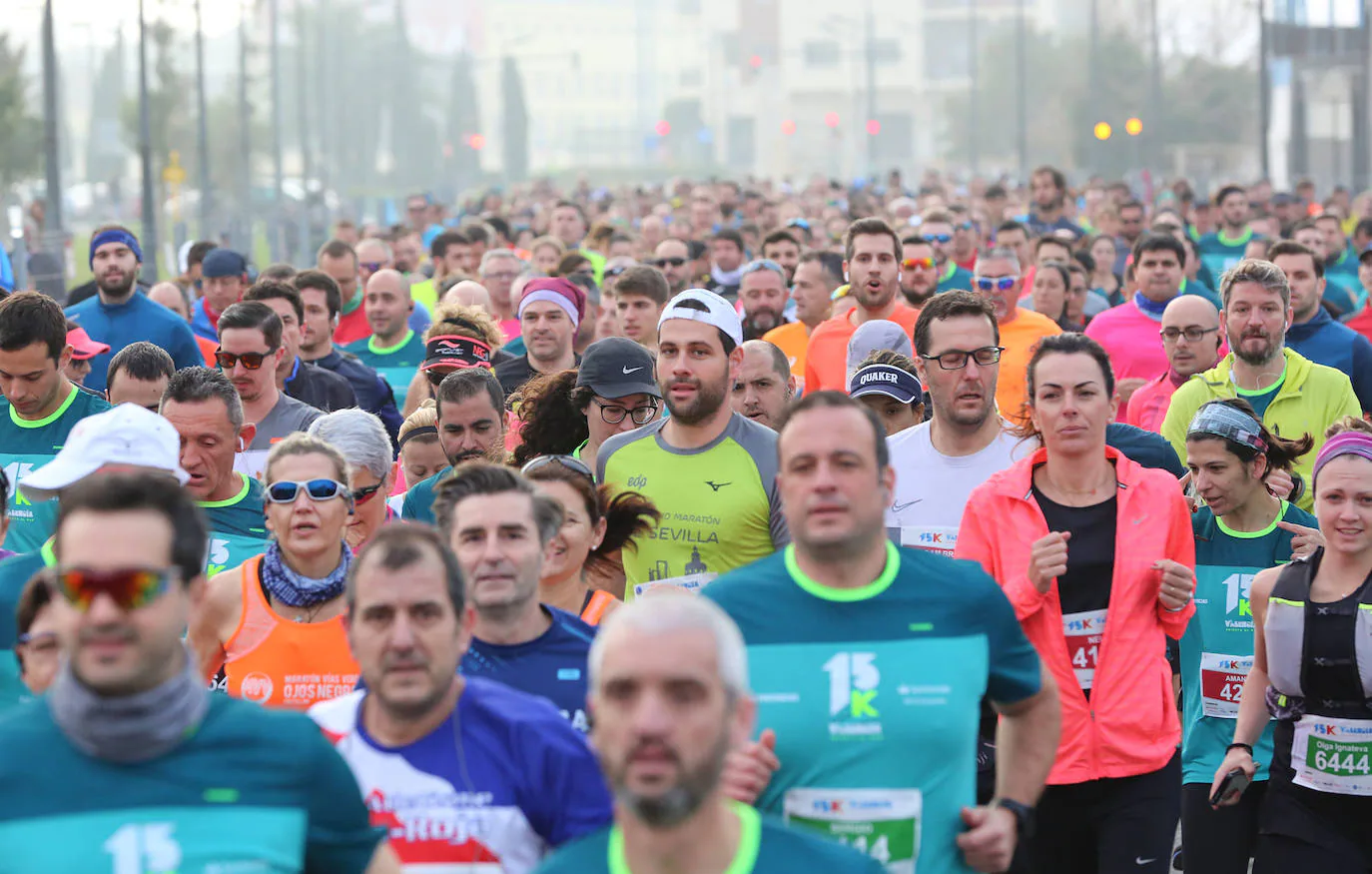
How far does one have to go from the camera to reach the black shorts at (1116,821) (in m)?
5.77

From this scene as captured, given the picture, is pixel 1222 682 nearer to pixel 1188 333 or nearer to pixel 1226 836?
pixel 1226 836

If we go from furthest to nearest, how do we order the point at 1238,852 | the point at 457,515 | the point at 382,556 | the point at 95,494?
1. the point at 1238,852
2. the point at 457,515
3. the point at 382,556
4. the point at 95,494

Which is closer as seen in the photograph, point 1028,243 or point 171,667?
point 171,667

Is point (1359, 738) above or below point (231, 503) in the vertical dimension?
below

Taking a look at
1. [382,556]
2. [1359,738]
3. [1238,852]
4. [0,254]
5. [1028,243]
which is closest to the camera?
[382,556]

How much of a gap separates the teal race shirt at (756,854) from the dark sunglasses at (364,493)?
3.25 meters

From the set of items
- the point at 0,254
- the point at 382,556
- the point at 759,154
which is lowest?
the point at 382,556

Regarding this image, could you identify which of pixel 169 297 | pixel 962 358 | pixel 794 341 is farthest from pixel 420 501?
pixel 169 297

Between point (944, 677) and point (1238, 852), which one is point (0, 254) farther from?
point (944, 677)

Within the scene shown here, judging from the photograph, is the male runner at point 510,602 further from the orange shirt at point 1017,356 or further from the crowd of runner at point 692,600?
the orange shirt at point 1017,356

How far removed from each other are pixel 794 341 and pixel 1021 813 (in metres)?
7.34

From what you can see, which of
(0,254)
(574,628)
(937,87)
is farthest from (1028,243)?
(937,87)

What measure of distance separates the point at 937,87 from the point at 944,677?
402 ft

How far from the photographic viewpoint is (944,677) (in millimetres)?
4305
